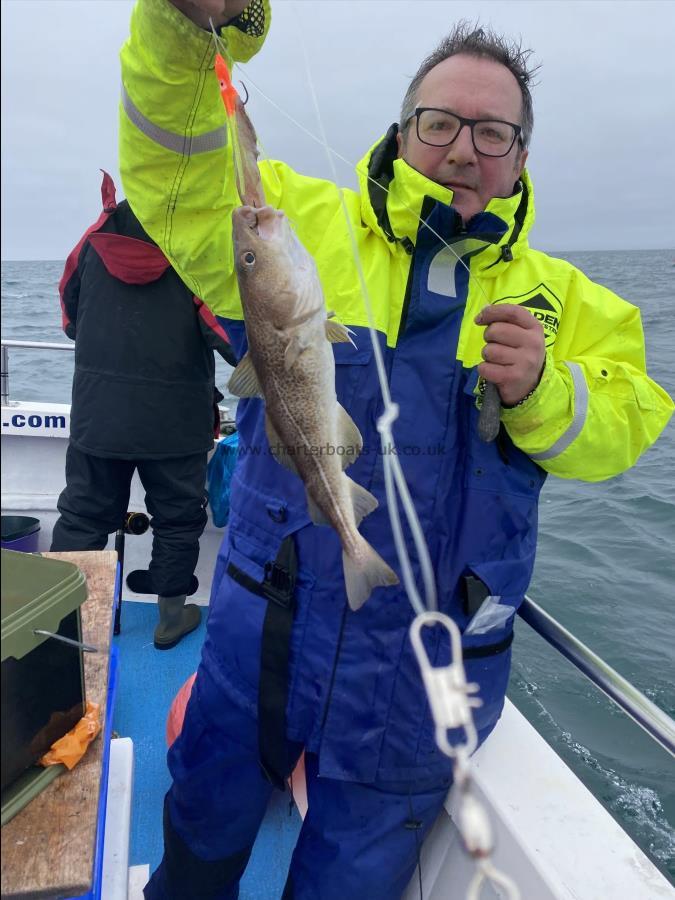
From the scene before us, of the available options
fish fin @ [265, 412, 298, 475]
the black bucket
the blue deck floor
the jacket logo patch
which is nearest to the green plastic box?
fish fin @ [265, 412, 298, 475]

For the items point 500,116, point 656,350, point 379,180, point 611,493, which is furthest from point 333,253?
point 656,350

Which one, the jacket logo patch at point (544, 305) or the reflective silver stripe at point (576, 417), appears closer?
the reflective silver stripe at point (576, 417)

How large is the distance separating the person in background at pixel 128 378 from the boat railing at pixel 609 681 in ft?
6.77

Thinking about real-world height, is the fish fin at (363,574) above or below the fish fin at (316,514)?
below

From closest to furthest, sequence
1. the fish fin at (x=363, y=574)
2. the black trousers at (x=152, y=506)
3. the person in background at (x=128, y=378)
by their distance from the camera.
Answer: the fish fin at (x=363, y=574), the person in background at (x=128, y=378), the black trousers at (x=152, y=506)

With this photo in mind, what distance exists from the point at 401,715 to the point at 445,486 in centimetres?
68

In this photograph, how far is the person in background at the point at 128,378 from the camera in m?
3.30

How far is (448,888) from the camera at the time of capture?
2244 millimetres

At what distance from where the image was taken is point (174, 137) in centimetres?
158

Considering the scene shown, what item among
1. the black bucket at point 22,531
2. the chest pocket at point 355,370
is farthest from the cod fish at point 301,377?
the black bucket at point 22,531

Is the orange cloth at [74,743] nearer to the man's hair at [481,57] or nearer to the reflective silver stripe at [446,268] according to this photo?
the reflective silver stripe at [446,268]

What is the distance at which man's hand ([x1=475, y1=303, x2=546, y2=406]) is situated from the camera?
1604 mm

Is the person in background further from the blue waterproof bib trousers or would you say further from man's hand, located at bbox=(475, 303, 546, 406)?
man's hand, located at bbox=(475, 303, 546, 406)

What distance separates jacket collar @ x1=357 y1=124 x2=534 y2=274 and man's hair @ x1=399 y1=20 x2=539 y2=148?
0.10 meters
